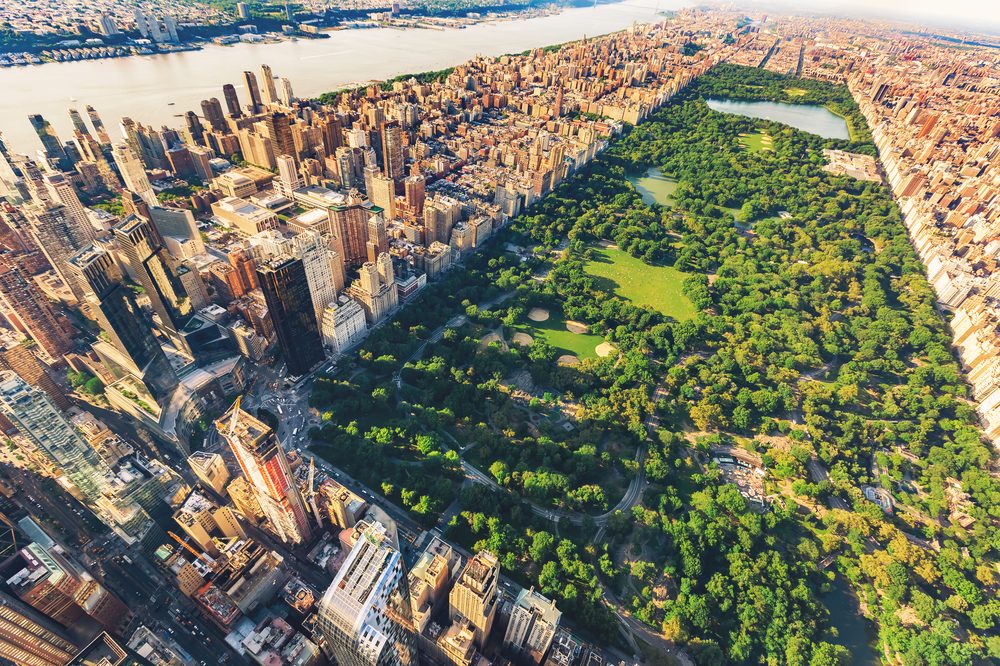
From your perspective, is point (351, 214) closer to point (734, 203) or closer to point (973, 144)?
point (734, 203)

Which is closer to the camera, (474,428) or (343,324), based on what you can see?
(474,428)

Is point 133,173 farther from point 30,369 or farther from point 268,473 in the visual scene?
point 268,473

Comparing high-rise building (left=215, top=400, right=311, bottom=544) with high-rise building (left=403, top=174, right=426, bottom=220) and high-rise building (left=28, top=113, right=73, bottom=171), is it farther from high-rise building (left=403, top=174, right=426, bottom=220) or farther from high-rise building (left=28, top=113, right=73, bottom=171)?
high-rise building (left=28, top=113, right=73, bottom=171)

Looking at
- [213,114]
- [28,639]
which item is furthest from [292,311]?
[213,114]

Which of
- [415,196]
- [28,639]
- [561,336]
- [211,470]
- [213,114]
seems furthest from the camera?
[213,114]


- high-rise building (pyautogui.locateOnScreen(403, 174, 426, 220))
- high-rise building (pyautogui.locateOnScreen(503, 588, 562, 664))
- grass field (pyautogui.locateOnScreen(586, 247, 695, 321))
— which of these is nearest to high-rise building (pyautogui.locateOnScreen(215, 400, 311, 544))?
high-rise building (pyautogui.locateOnScreen(503, 588, 562, 664))
